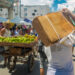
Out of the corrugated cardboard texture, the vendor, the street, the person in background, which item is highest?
the vendor

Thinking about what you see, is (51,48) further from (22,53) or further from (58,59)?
(22,53)

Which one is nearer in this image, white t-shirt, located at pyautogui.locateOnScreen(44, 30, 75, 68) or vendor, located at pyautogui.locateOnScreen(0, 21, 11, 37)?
white t-shirt, located at pyautogui.locateOnScreen(44, 30, 75, 68)

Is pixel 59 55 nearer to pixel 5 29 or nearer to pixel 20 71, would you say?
pixel 20 71

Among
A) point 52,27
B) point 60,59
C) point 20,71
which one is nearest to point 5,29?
point 20,71

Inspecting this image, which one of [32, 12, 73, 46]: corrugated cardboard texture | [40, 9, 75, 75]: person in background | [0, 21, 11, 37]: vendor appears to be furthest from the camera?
[0, 21, 11, 37]: vendor

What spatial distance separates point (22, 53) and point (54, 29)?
3458mm

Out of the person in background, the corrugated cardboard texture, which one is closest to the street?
the person in background

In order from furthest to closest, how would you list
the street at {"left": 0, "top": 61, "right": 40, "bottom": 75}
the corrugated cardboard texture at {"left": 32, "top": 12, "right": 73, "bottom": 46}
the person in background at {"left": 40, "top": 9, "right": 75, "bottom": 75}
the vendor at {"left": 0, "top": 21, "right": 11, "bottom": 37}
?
the vendor at {"left": 0, "top": 21, "right": 11, "bottom": 37}
the street at {"left": 0, "top": 61, "right": 40, "bottom": 75}
the person in background at {"left": 40, "top": 9, "right": 75, "bottom": 75}
the corrugated cardboard texture at {"left": 32, "top": 12, "right": 73, "bottom": 46}

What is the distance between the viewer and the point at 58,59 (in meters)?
1.99

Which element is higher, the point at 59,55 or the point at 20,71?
the point at 59,55

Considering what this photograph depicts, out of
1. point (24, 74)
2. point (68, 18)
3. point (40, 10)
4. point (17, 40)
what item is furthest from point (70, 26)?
point (40, 10)

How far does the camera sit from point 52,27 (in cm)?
169

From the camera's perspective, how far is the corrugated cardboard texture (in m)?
1.64

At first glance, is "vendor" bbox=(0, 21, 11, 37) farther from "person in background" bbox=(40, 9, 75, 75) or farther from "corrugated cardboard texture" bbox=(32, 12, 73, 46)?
"corrugated cardboard texture" bbox=(32, 12, 73, 46)
